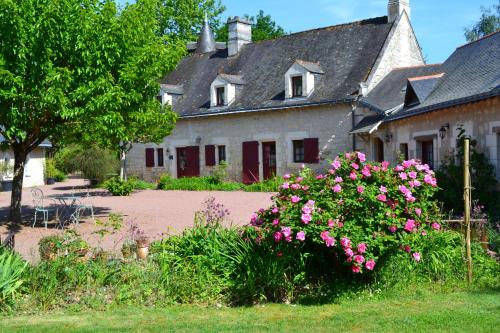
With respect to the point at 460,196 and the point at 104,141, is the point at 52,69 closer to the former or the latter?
the point at 104,141

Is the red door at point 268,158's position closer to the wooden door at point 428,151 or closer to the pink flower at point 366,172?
the wooden door at point 428,151

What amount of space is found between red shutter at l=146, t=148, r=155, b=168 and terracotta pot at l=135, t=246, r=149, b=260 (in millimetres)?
22219

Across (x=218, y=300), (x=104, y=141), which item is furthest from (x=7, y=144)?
(x=218, y=300)

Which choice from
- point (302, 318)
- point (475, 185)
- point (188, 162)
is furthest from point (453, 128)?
point (188, 162)

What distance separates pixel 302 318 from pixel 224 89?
21.1m

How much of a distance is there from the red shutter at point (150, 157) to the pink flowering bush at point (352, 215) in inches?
913

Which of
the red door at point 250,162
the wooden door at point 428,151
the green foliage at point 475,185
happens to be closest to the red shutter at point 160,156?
the red door at point 250,162

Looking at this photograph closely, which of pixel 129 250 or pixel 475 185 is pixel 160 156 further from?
pixel 129 250

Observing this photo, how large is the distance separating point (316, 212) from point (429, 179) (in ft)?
4.50

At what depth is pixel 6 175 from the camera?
2834 cm

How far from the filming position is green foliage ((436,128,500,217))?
1155 cm

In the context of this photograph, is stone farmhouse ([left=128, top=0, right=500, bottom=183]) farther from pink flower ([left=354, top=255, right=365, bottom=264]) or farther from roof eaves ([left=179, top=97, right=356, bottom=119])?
pink flower ([left=354, top=255, right=365, bottom=264])

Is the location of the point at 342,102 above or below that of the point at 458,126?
above

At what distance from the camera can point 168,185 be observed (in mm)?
24953
